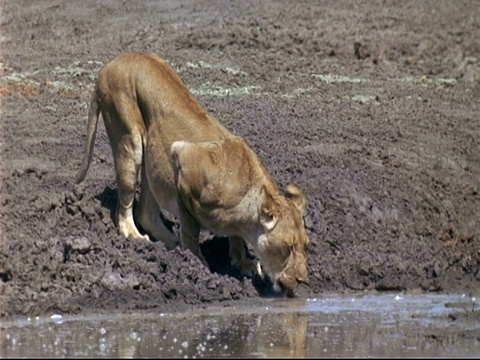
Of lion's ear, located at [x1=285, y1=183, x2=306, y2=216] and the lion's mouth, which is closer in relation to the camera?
the lion's mouth

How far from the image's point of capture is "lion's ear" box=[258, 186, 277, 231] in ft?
38.9

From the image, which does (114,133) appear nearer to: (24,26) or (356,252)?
(356,252)

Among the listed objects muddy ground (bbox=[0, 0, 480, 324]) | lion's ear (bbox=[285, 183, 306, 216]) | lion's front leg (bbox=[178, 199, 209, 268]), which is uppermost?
lion's ear (bbox=[285, 183, 306, 216])

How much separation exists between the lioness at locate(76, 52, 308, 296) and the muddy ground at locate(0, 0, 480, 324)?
30 cm

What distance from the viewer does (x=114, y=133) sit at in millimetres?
12969

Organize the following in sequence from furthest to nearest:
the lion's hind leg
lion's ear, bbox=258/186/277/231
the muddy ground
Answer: the lion's hind leg < the muddy ground < lion's ear, bbox=258/186/277/231

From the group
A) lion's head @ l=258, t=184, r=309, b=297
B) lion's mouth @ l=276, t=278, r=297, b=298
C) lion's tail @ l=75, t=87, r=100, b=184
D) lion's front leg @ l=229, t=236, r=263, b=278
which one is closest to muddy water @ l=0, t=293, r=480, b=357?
lion's mouth @ l=276, t=278, r=297, b=298

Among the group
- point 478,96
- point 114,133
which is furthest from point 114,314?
point 478,96

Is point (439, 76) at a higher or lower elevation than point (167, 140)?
lower

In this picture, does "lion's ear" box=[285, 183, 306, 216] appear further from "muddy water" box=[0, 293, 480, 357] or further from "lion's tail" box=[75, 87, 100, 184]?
"lion's tail" box=[75, 87, 100, 184]

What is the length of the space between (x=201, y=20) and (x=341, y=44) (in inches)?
78.5

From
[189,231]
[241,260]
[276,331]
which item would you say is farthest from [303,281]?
[276,331]

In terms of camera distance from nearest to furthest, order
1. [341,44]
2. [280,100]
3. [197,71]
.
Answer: [280,100] → [197,71] → [341,44]

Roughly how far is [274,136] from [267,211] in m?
3.89
